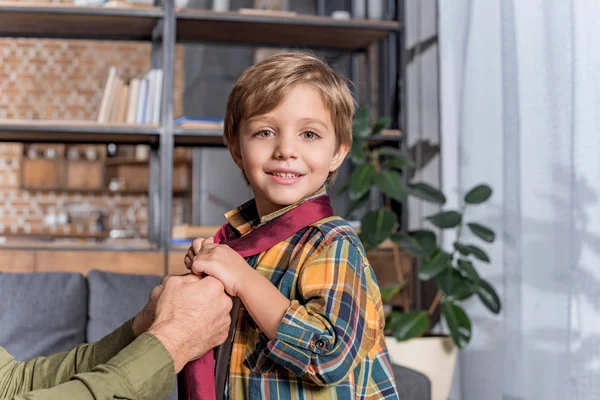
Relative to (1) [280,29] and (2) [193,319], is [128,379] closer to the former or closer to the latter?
(2) [193,319]

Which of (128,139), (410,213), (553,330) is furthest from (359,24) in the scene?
(553,330)

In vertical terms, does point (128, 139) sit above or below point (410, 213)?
above

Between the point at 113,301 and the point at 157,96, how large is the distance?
1045 mm

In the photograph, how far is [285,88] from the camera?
0.95m

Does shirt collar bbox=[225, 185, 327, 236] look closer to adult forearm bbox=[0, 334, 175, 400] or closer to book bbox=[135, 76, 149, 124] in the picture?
adult forearm bbox=[0, 334, 175, 400]

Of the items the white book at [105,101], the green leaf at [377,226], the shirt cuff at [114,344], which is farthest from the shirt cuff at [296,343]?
the white book at [105,101]

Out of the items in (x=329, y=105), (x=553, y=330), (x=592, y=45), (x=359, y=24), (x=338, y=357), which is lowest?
(x=553, y=330)

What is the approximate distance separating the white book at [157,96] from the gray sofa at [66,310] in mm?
875

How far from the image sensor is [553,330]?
6.40ft

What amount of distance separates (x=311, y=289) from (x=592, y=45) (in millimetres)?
1266

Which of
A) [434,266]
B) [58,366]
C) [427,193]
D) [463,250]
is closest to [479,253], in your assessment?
[463,250]

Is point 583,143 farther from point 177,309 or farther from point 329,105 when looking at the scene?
point 177,309

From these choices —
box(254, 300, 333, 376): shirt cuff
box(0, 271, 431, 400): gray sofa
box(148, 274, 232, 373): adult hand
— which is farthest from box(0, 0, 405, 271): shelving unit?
box(254, 300, 333, 376): shirt cuff

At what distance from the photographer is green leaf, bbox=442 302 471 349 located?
2307 millimetres
